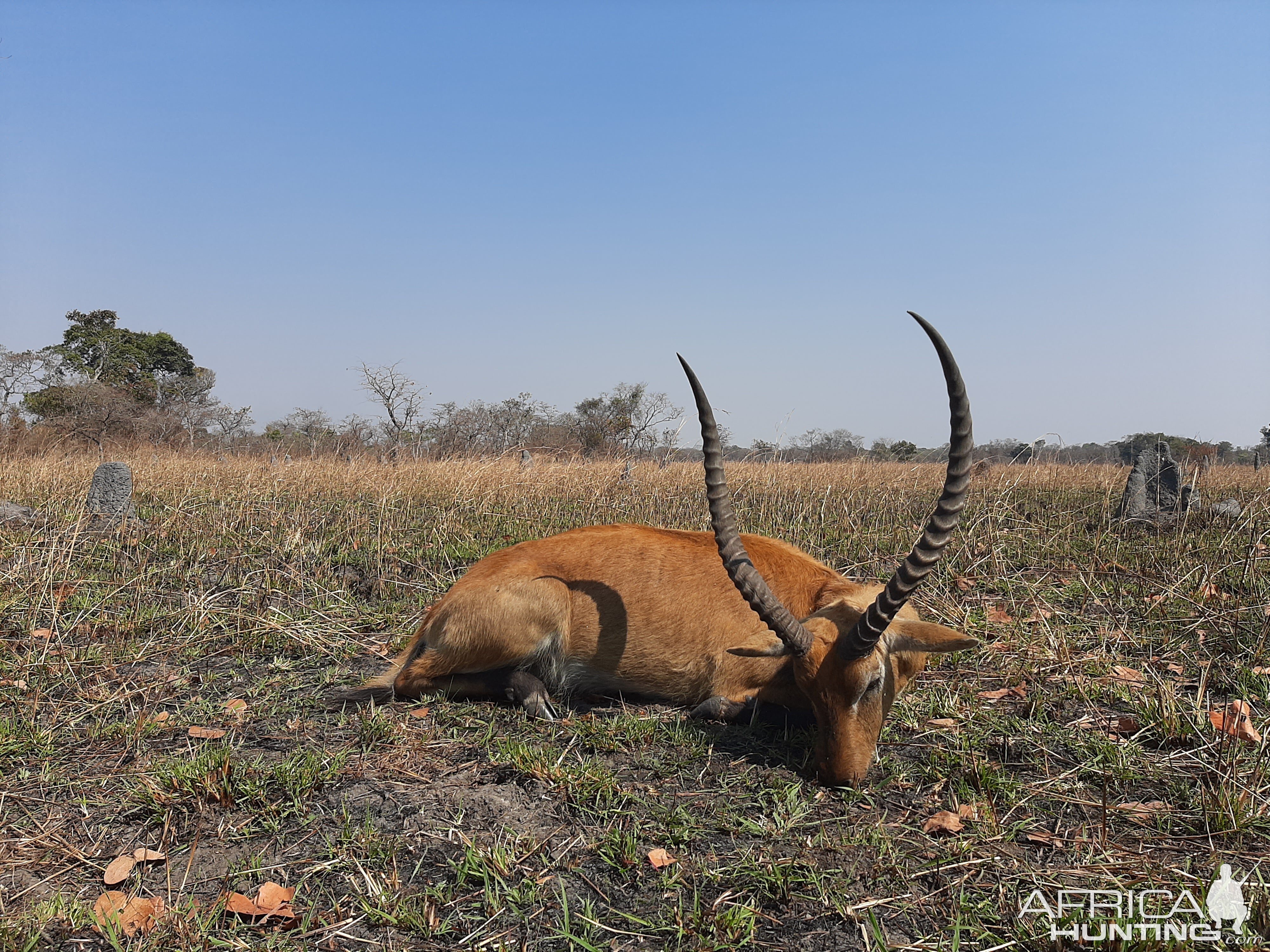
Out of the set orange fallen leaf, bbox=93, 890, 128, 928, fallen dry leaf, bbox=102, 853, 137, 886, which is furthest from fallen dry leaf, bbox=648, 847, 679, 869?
fallen dry leaf, bbox=102, 853, 137, 886

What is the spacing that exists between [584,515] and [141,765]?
5748 mm

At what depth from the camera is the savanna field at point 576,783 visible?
2.32 metres

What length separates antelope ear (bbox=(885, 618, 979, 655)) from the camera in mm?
3273

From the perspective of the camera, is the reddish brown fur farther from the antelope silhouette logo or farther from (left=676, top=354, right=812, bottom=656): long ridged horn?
the antelope silhouette logo

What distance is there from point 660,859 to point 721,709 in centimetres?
129

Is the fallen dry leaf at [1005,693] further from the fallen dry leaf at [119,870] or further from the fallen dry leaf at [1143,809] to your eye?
the fallen dry leaf at [119,870]

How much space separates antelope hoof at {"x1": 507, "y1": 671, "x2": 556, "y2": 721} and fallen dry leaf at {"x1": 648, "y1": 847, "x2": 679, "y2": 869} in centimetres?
128

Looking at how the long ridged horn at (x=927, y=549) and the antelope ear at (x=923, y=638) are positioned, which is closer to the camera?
the long ridged horn at (x=927, y=549)

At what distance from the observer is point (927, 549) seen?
9.98 ft

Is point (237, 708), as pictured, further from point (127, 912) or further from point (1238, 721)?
point (1238, 721)

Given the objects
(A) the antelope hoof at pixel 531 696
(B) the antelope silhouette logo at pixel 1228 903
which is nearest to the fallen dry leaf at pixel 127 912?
(A) the antelope hoof at pixel 531 696

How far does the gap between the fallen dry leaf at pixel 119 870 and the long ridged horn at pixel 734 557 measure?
238 centimetres

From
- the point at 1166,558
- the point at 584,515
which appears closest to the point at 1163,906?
the point at 1166,558

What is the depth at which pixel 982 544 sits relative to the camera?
657 cm
